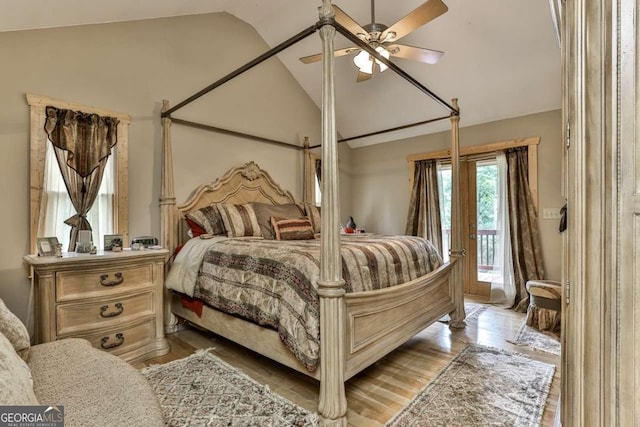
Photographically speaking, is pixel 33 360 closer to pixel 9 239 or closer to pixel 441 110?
pixel 9 239

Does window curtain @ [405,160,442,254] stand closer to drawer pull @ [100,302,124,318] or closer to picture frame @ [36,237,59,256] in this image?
drawer pull @ [100,302,124,318]

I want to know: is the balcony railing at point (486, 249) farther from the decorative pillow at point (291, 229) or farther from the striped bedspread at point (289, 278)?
the decorative pillow at point (291, 229)

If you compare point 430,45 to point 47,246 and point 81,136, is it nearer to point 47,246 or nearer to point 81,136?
point 81,136

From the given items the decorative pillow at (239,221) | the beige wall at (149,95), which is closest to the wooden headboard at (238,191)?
the beige wall at (149,95)

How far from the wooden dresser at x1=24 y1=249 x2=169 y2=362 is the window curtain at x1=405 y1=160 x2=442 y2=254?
139 inches

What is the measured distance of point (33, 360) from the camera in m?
1.11

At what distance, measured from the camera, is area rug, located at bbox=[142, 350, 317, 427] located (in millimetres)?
→ 1673

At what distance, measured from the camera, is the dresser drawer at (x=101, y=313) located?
2.03 m

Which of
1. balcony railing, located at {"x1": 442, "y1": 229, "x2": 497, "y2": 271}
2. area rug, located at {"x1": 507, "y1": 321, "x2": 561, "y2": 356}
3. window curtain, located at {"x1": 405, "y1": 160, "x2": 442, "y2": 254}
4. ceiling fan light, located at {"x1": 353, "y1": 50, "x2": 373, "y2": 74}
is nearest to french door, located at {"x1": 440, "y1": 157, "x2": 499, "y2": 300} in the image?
balcony railing, located at {"x1": 442, "y1": 229, "x2": 497, "y2": 271}

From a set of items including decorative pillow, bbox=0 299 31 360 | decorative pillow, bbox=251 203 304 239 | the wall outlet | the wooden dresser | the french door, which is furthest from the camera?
the french door

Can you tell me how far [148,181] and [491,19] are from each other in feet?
12.4

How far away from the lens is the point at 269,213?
11.9ft

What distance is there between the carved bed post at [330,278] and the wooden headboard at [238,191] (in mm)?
2136

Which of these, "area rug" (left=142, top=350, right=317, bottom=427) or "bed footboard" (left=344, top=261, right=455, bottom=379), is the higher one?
"bed footboard" (left=344, top=261, right=455, bottom=379)
